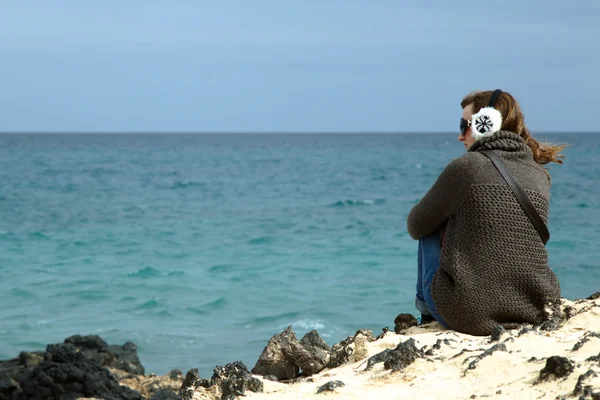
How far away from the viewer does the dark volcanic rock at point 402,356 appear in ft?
11.6

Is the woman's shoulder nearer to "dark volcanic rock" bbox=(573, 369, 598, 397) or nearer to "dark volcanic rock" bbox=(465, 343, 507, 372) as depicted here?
"dark volcanic rock" bbox=(465, 343, 507, 372)

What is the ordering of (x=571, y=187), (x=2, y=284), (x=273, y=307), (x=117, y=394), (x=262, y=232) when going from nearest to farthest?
1. (x=117, y=394)
2. (x=273, y=307)
3. (x=2, y=284)
4. (x=262, y=232)
5. (x=571, y=187)

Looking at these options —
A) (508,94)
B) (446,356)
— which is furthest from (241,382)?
(508,94)

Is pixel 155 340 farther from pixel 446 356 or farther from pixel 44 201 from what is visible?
pixel 44 201

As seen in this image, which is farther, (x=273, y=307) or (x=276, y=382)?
(x=273, y=307)

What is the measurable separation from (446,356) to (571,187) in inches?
1230

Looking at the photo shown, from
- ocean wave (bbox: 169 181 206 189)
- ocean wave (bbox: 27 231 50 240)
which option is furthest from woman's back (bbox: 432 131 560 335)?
ocean wave (bbox: 169 181 206 189)

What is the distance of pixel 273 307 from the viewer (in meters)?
12.3

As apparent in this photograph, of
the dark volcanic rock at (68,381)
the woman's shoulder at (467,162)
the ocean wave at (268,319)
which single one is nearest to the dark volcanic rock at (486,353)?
the woman's shoulder at (467,162)

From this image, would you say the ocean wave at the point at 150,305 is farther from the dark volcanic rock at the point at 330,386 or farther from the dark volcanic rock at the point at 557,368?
the dark volcanic rock at the point at 557,368

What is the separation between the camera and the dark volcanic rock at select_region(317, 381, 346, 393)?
3.40 metres

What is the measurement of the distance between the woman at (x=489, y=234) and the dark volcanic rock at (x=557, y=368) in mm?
842

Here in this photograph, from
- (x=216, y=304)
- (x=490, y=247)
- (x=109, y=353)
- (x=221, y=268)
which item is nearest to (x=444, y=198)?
(x=490, y=247)

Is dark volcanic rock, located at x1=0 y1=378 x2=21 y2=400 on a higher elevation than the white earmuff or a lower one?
lower
